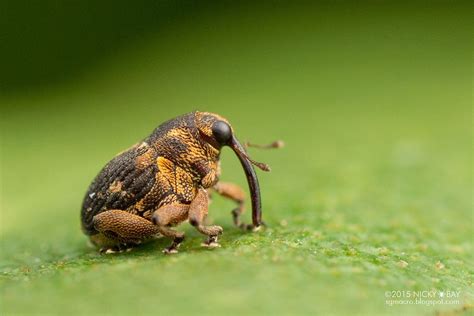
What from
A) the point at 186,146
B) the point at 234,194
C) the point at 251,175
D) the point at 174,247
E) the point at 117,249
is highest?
the point at 186,146

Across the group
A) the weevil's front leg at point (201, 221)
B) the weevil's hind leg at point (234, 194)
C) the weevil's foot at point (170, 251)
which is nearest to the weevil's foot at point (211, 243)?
the weevil's front leg at point (201, 221)

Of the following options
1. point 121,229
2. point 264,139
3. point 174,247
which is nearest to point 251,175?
point 174,247

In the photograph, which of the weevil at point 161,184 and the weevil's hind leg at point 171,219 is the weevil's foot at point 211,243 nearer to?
the weevil at point 161,184

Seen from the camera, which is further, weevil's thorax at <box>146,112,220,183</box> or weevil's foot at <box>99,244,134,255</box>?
weevil's thorax at <box>146,112,220,183</box>

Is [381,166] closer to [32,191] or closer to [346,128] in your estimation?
[346,128]

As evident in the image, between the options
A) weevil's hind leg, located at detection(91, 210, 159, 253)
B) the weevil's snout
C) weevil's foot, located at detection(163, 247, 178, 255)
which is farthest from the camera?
the weevil's snout

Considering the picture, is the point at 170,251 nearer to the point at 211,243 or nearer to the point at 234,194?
the point at 211,243

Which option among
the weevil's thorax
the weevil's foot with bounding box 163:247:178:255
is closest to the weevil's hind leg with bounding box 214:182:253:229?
the weevil's thorax

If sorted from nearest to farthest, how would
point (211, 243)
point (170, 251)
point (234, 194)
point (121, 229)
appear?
1. point (170, 251)
2. point (211, 243)
3. point (121, 229)
4. point (234, 194)

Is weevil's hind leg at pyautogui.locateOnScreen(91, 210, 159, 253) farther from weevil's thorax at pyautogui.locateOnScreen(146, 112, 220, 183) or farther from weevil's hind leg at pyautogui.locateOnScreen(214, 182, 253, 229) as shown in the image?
weevil's hind leg at pyautogui.locateOnScreen(214, 182, 253, 229)
